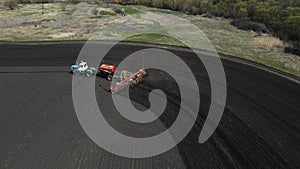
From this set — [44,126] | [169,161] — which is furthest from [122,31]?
[169,161]

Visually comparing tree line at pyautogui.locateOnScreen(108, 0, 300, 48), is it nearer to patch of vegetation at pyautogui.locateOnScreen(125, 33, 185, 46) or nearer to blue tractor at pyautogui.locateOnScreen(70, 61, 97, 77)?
patch of vegetation at pyautogui.locateOnScreen(125, 33, 185, 46)

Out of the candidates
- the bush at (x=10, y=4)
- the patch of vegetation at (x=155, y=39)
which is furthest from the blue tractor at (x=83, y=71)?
the bush at (x=10, y=4)

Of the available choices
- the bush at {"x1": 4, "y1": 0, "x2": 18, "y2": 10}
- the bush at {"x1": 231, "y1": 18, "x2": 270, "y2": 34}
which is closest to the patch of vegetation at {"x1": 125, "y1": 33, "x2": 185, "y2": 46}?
the bush at {"x1": 231, "y1": 18, "x2": 270, "y2": 34}

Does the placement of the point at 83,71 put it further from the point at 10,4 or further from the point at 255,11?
the point at 10,4

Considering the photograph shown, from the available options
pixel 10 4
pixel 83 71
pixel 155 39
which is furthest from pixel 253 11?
pixel 10 4

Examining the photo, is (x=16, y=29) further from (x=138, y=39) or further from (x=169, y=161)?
(x=169, y=161)

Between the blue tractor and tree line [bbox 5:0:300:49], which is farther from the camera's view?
tree line [bbox 5:0:300:49]

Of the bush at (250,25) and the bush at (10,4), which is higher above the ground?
the bush at (10,4)

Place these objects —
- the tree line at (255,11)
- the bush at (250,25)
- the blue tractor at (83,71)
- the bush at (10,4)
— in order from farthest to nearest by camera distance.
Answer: the bush at (10,4), the bush at (250,25), the tree line at (255,11), the blue tractor at (83,71)

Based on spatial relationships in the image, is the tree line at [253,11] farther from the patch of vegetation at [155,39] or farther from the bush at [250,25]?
the patch of vegetation at [155,39]

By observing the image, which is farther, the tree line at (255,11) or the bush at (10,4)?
the bush at (10,4)

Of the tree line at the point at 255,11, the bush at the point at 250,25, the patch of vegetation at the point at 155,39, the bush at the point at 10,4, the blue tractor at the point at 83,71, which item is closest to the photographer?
the blue tractor at the point at 83,71
